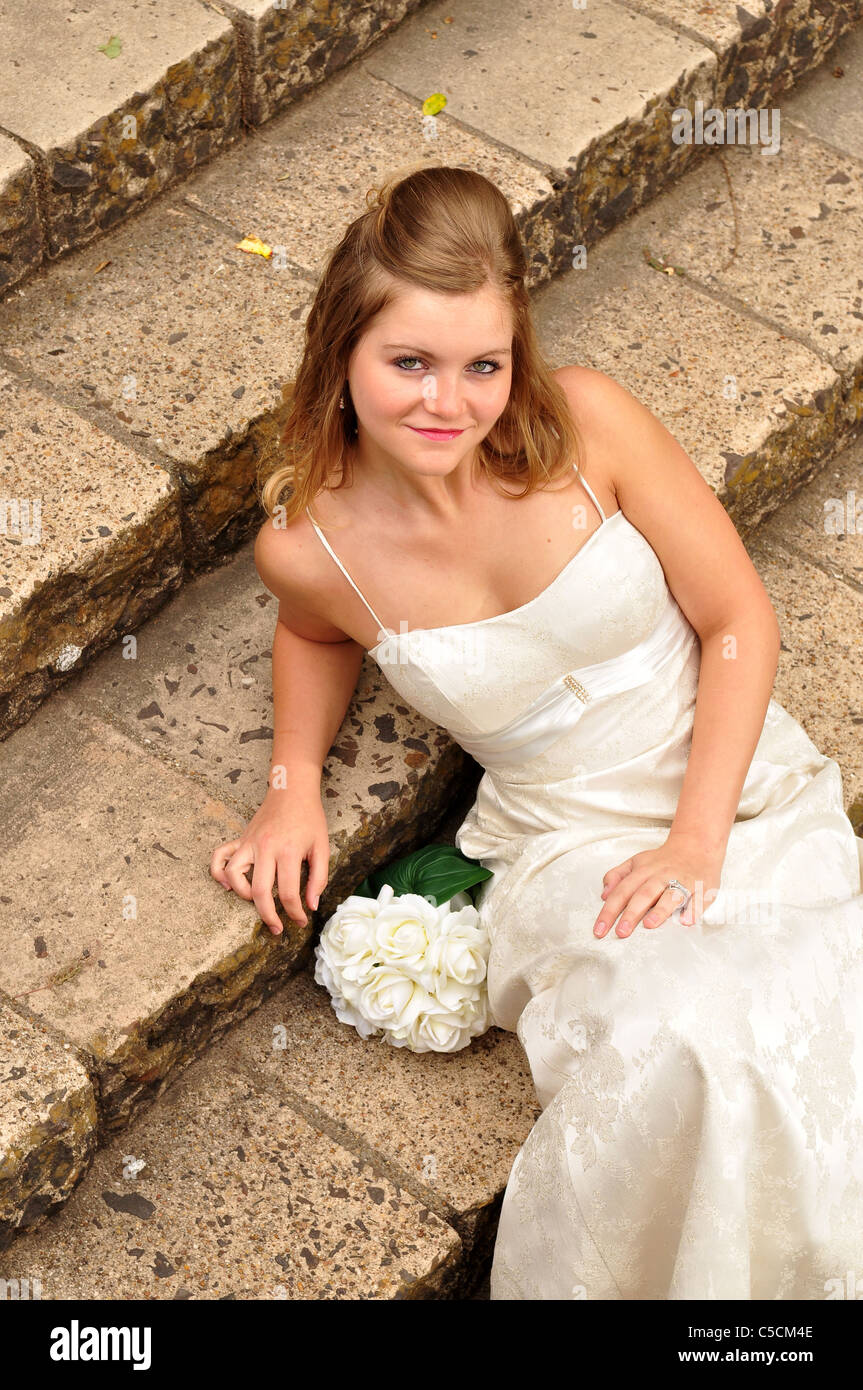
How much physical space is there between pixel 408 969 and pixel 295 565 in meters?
0.70

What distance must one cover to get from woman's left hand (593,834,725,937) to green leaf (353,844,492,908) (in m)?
0.34

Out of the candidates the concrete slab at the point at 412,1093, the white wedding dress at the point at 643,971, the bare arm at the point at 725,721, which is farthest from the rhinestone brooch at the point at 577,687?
the concrete slab at the point at 412,1093

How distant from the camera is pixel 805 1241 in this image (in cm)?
225

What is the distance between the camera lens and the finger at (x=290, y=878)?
2.52 meters

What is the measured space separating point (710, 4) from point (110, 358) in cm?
193

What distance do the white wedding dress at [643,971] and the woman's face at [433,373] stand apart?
1.08ft

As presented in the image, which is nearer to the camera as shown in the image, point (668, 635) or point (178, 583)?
point (668, 635)

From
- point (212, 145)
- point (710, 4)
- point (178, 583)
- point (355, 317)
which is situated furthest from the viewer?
point (710, 4)

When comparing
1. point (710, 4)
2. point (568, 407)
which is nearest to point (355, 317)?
point (568, 407)

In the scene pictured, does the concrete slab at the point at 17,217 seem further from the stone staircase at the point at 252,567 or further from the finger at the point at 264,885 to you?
the finger at the point at 264,885

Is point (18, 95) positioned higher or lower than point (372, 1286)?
higher

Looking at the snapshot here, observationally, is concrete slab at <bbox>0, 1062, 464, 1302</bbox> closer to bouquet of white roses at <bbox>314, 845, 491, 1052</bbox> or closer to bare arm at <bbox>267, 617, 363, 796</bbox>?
bouquet of white roses at <bbox>314, 845, 491, 1052</bbox>

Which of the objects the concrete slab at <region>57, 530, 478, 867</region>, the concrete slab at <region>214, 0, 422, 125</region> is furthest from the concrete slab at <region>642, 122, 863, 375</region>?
the concrete slab at <region>57, 530, 478, 867</region>
